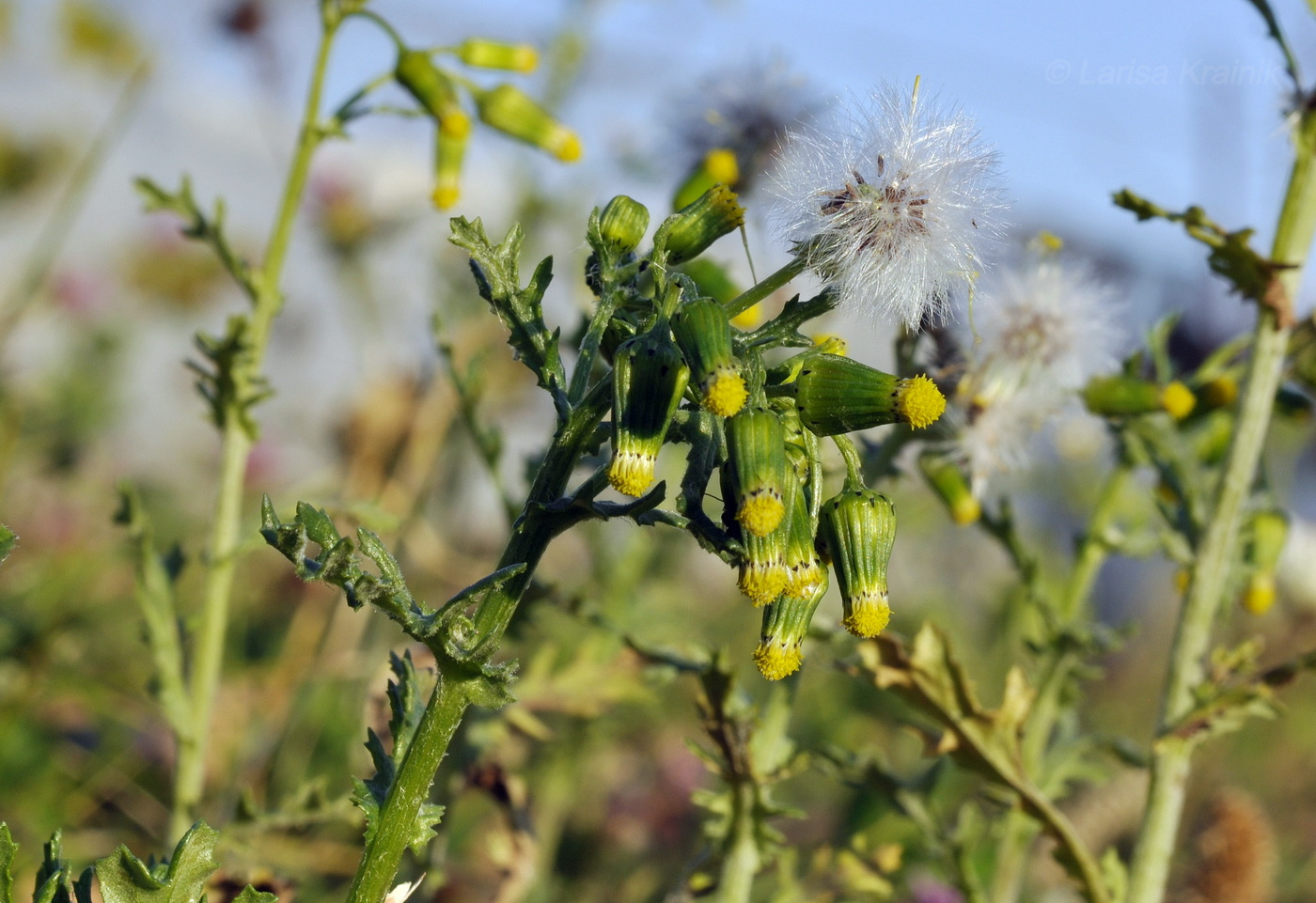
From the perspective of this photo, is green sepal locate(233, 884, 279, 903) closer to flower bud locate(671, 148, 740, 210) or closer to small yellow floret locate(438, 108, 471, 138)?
flower bud locate(671, 148, 740, 210)

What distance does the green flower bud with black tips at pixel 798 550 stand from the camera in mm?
1315

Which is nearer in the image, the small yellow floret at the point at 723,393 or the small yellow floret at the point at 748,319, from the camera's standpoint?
the small yellow floret at the point at 723,393

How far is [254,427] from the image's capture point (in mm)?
2213

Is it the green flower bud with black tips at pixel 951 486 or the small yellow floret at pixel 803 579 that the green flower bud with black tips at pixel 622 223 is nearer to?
the small yellow floret at pixel 803 579

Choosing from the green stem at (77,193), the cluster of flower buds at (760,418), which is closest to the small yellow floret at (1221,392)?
the cluster of flower buds at (760,418)

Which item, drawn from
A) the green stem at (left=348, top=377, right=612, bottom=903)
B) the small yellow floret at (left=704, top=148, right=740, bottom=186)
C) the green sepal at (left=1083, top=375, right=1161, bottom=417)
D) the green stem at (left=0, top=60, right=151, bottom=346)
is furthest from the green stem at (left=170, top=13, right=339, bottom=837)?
the green sepal at (left=1083, top=375, right=1161, bottom=417)

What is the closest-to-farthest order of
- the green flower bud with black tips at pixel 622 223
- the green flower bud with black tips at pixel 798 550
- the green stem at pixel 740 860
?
the green flower bud with black tips at pixel 798 550, the green flower bud with black tips at pixel 622 223, the green stem at pixel 740 860

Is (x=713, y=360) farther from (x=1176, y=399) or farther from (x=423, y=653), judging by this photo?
(x=423, y=653)

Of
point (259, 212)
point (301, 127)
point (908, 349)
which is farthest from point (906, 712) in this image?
point (259, 212)

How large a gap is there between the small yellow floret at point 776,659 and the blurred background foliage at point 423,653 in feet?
2.00

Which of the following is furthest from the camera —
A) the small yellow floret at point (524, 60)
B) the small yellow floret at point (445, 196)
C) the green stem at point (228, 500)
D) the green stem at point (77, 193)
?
the green stem at point (77, 193)

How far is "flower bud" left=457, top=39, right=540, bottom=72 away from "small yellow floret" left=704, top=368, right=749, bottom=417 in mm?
1458

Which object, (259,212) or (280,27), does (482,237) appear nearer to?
(280,27)

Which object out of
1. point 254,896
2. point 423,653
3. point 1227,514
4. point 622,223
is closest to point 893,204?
point 622,223
